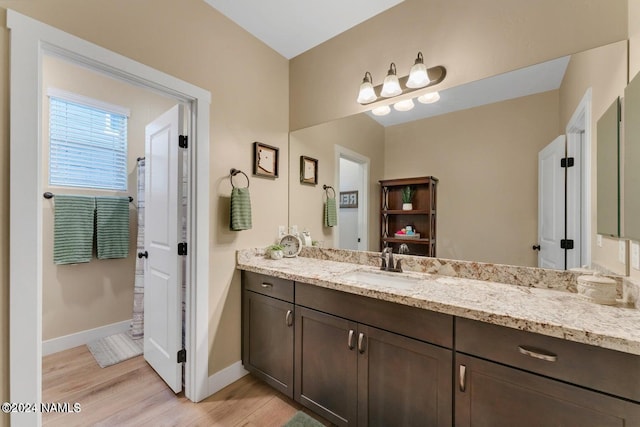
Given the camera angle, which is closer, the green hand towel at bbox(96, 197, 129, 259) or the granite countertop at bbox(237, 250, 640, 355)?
the granite countertop at bbox(237, 250, 640, 355)

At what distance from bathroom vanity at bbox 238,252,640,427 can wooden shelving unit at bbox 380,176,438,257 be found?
0.23 meters

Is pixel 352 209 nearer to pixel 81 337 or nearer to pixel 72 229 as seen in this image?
pixel 72 229

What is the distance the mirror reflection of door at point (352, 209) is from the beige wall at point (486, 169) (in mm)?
368

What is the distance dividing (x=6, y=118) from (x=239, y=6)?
152cm

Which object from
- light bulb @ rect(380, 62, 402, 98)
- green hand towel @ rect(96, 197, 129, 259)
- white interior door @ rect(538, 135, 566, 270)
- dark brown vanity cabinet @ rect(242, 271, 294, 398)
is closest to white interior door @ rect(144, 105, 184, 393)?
dark brown vanity cabinet @ rect(242, 271, 294, 398)

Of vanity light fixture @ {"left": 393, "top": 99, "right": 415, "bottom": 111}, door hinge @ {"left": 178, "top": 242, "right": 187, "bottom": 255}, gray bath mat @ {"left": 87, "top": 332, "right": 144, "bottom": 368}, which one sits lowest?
gray bath mat @ {"left": 87, "top": 332, "right": 144, "bottom": 368}

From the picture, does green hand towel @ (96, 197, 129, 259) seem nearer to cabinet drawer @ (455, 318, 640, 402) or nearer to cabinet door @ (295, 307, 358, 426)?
cabinet door @ (295, 307, 358, 426)

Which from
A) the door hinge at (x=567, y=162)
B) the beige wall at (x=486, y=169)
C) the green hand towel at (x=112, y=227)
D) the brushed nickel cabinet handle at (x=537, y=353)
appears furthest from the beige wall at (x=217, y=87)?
the door hinge at (x=567, y=162)

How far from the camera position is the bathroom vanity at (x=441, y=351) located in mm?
884

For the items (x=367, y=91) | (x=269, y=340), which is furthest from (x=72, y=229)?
(x=367, y=91)

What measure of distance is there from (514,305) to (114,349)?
10.5 feet

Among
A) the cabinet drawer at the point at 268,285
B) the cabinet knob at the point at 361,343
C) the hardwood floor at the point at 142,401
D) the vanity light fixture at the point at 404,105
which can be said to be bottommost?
the hardwood floor at the point at 142,401

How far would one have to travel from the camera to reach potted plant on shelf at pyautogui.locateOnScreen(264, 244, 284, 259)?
2.20m

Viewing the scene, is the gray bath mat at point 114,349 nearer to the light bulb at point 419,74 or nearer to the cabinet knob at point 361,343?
the cabinet knob at point 361,343
